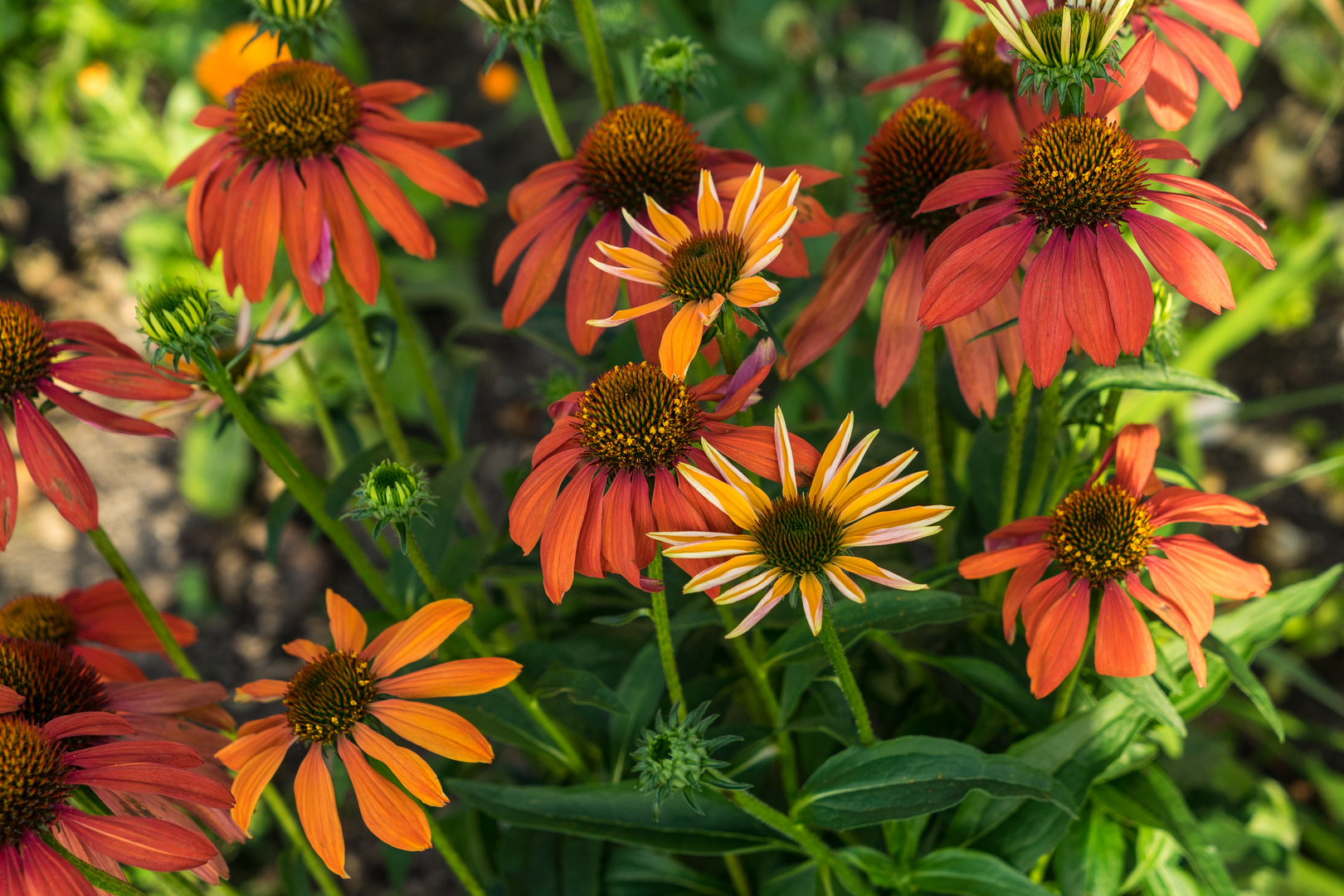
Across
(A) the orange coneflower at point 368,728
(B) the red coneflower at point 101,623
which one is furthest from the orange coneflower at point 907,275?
(B) the red coneflower at point 101,623

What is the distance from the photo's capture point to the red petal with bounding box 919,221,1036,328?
33.8 inches

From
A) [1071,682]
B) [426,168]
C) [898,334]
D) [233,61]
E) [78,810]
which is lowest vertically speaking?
[78,810]

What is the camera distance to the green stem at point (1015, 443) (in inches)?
39.2

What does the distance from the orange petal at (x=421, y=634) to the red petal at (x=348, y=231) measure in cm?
34

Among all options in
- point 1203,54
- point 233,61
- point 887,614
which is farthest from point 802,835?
point 233,61

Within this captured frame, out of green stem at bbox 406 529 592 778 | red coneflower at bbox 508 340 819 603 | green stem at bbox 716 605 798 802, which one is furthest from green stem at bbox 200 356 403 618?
green stem at bbox 716 605 798 802

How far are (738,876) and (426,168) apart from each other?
3.16 feet

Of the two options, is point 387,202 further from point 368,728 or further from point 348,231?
point 368,728

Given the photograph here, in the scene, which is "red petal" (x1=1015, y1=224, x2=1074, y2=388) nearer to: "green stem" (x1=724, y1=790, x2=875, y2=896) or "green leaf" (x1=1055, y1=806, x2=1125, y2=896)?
"green stem" (x1=724, y1=790, x2=875, y2=896)

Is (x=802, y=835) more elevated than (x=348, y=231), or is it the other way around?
(x=348, y=231)

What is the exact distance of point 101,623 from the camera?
1149 mm

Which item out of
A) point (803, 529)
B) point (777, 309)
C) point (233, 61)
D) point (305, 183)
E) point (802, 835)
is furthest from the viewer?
point (233, 61)

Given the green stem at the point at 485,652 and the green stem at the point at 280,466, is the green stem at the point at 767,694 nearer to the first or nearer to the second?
the green stem at the point at 485,652

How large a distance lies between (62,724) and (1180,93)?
1.21 metres
